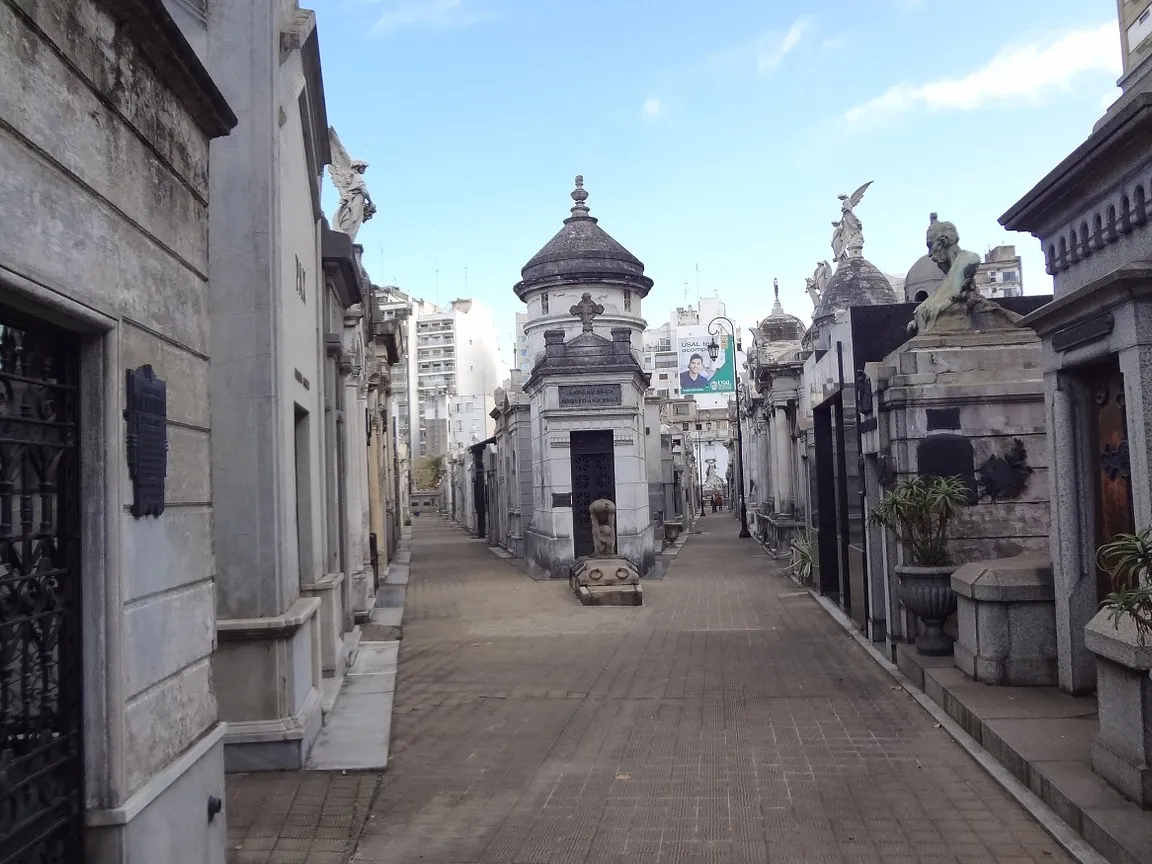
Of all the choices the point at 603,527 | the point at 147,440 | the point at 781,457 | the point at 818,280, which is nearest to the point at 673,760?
the point at 147,440

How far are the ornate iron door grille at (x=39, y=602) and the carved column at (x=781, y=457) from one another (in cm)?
2203

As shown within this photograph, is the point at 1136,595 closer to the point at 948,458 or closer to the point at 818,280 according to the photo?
the point at 948,458

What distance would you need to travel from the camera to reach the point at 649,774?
6.59 meters

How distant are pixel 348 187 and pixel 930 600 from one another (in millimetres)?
10062

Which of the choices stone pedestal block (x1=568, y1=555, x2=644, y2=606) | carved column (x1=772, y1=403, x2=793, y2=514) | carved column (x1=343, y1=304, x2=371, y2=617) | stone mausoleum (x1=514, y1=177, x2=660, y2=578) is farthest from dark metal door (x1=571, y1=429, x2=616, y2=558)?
carved column (x1=772, y1=403, x2=793, y2=514)

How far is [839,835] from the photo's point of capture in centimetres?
537

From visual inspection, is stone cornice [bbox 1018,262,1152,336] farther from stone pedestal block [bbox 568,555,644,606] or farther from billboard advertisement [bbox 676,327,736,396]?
billboard advertisement [bbox 676,327,736,396]

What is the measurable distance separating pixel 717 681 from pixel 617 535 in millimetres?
10065

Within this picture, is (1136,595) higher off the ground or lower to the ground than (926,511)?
lower

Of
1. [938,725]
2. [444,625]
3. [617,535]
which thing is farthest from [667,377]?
[938,725]

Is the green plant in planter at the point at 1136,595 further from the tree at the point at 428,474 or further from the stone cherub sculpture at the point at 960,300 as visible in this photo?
the tree at the point at 428,474

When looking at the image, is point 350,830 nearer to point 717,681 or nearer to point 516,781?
point 516,781

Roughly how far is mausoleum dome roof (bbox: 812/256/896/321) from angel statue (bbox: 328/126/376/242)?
1052cm

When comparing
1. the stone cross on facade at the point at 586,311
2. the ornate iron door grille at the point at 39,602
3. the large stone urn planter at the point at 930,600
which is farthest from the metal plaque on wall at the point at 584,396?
the ornate iron door grille at the point at 39,602
